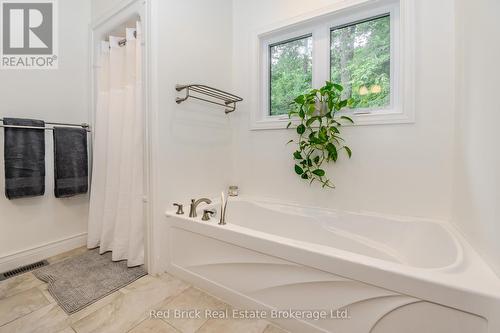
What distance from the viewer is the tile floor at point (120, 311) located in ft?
→ 3.92

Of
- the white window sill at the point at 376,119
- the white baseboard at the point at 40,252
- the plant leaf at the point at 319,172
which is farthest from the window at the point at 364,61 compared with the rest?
the white baseboard at the point at 40,252

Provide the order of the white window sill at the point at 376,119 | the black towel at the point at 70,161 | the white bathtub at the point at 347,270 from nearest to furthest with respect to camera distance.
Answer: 1. the white bathtub at the point at 347,270
2. the white window sill at the point at 376,119
3. the black towel at the point at 70,161

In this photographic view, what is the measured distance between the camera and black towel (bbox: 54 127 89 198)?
1903 millimetres

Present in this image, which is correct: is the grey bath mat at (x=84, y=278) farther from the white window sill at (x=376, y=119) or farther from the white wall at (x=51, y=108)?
the white window sill at (x=376, y=119)

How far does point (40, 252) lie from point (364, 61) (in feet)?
10.1

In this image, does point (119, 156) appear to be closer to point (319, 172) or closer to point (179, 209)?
point (179, 209)

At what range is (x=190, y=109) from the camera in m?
1.87

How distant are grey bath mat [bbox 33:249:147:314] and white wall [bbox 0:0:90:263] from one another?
0.33 m

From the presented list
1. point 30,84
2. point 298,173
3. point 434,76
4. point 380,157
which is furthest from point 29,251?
point 434,76

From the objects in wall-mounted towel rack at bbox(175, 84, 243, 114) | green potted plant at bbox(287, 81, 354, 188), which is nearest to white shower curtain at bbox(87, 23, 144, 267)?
wall-mounted towel rack at bbox(175, 84, 243, 114)

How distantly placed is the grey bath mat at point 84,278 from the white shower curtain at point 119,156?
93 millimetres

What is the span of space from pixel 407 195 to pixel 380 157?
1.03ft

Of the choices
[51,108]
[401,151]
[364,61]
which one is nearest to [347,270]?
[401,151]

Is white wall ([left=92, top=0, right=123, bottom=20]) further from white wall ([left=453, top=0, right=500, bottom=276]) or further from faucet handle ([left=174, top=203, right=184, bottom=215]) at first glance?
white wall ([left=453, top=0, right=500, bottom=276])
